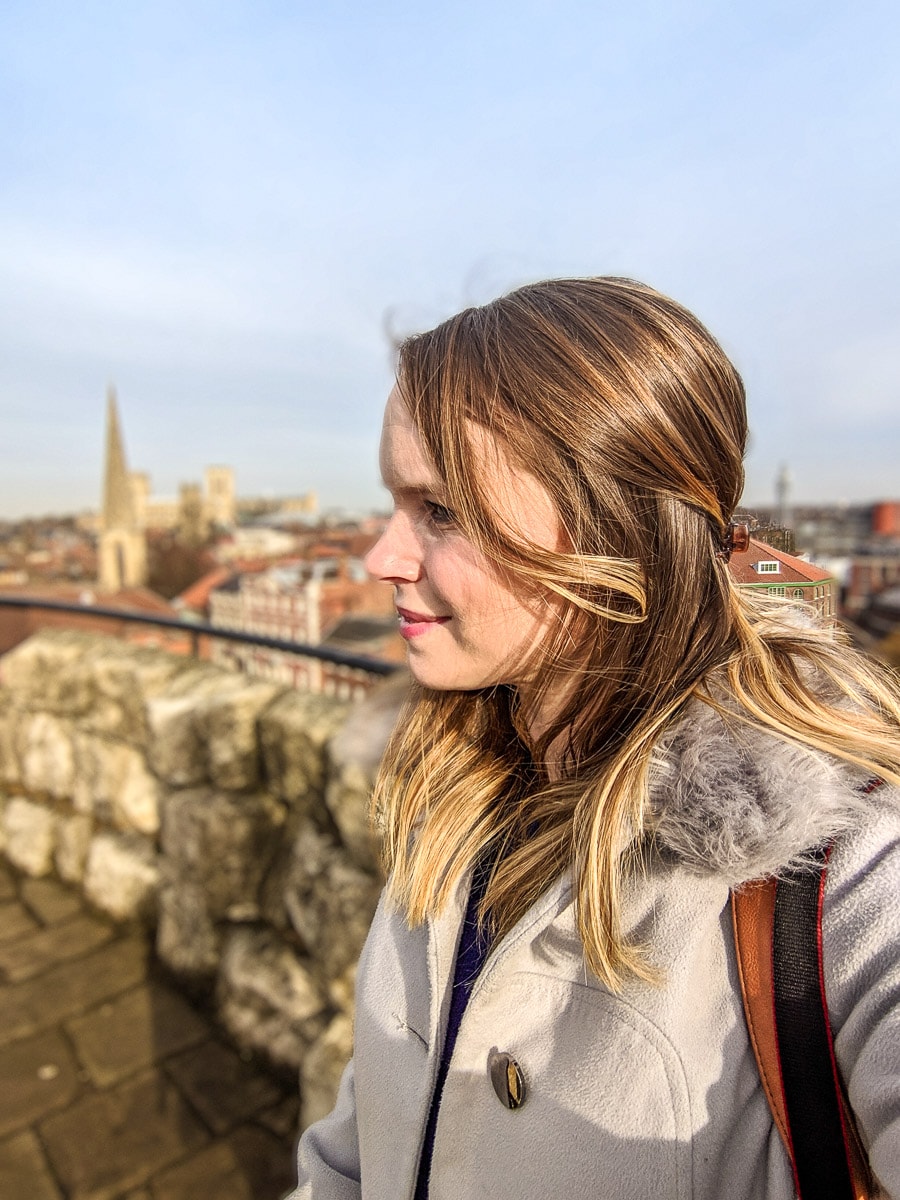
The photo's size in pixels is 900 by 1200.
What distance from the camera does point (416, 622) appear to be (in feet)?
3.44

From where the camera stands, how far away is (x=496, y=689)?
1.21m

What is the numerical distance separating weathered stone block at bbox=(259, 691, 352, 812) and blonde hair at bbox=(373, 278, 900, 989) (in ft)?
4.52

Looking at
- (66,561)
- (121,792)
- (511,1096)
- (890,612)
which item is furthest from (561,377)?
(66,561)

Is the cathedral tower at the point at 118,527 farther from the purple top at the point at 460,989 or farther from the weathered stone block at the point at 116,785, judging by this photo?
the purple top at the point at 460,989

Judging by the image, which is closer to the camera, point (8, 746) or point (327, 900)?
point (327, 900)

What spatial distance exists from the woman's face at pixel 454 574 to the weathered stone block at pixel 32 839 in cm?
312

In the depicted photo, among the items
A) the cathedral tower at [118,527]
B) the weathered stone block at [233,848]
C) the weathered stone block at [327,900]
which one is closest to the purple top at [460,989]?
the weathered stone block at [327,900]

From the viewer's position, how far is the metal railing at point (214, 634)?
2.14 metres

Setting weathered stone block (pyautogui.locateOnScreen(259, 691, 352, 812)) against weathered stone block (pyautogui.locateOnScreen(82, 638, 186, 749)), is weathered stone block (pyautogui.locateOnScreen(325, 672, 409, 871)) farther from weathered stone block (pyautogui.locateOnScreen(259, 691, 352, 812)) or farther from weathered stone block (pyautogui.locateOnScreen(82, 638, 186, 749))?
weathered stone block (pyautogui.locateOnScreen(82, 638, 186, 749))

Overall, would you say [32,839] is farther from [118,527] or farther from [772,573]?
[118,527]

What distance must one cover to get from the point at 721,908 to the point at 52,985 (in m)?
2.85

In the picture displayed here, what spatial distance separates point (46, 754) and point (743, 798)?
3597 mm

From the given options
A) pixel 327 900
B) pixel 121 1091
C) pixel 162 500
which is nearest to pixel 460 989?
pixel 327 900

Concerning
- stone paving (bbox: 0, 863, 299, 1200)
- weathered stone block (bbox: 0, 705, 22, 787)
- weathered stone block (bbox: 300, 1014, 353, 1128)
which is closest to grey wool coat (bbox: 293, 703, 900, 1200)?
weathered stone block (bbox: 300, 1014, 353, 1128)
